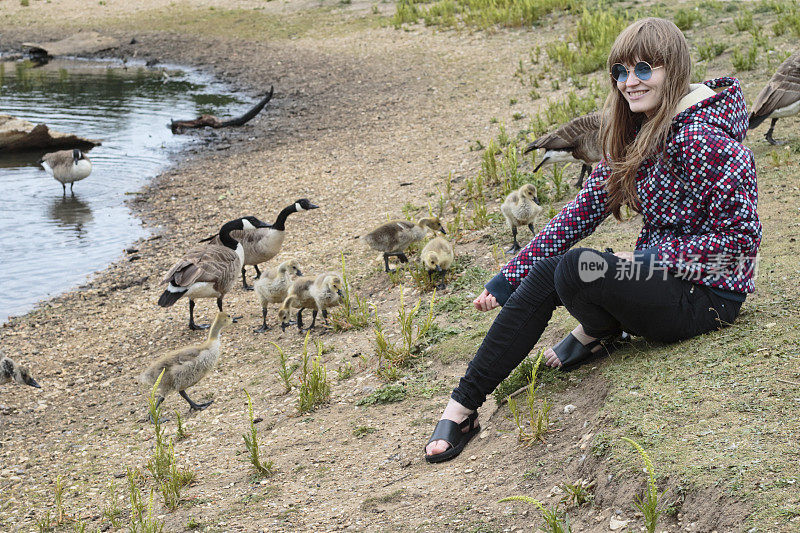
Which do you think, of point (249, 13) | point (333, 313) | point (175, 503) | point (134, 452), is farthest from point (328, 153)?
point (249, 13)

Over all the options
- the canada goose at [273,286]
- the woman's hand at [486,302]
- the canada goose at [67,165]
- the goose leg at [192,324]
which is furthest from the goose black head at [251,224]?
the canada goose at [67,165]

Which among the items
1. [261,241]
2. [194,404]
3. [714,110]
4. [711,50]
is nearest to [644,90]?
[714,110]

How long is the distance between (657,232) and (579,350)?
2.86ft

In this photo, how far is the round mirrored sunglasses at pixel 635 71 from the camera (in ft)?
13.5

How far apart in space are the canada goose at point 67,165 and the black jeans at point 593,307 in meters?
12.5

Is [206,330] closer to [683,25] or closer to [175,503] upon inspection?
[175,503]

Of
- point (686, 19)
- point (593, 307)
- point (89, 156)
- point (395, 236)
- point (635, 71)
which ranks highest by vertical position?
point (686, 19)

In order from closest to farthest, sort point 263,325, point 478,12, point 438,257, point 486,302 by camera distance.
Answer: point 486,302, point 438,257, point 263,325, point 478,12

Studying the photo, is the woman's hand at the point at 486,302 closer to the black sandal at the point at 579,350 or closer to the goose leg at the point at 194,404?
the black sandal at the point at 579,350

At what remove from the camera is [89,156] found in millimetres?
17359

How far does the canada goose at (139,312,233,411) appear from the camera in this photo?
22.4 ft

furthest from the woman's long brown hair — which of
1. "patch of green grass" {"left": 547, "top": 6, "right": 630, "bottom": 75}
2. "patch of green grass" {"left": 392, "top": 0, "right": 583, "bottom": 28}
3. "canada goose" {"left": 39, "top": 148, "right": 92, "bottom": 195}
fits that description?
"patch of green grass" {"left": 392, "top": 0, "right": 583, "bottom": 28}

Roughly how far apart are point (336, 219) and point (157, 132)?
30.5 feet

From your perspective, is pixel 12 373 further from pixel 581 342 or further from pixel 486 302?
pixel 581 342
